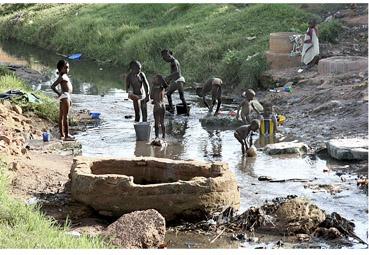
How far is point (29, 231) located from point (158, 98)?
610cm

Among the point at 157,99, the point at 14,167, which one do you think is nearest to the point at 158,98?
the point at 157,99

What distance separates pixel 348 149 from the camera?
12.2 m

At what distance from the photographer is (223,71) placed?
2097cm

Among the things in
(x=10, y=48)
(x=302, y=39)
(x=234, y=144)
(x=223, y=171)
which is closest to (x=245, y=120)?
(x=234, y=144)

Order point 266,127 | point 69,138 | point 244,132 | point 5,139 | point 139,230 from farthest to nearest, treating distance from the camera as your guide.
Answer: point 266,127, point 69,138, point 244,132, point 5,139, point 139,230

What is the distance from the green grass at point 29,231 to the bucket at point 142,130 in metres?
4.75

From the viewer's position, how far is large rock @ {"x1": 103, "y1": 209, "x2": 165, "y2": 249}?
8.23 meters

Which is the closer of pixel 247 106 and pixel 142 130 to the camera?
pixel 142 130

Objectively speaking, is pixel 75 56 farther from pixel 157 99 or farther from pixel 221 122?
pixel 157 99

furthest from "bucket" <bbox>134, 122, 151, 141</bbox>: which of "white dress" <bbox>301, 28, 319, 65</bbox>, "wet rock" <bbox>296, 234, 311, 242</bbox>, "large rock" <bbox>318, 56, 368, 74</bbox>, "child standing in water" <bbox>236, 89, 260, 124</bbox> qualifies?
"white dress" <bbox>301, 28, 319, 65</bbox>

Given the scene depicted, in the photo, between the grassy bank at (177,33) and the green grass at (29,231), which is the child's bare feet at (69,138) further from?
the grassy bank at (177,33)

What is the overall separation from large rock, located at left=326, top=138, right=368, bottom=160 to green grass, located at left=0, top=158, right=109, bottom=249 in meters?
4.92

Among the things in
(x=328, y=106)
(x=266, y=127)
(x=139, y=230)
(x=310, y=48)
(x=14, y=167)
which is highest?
(x=310, y=48)

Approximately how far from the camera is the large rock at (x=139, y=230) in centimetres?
823
